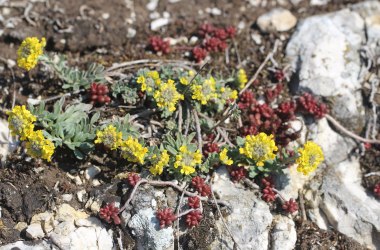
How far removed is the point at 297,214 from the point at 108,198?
2163mm

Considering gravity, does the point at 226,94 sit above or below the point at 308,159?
above

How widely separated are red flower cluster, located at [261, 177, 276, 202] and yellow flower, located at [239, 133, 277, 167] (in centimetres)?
29

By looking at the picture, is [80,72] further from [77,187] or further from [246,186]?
[246,186]

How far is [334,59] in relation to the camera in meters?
6.55

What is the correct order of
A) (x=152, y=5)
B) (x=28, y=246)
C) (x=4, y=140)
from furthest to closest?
(x=152, y=5), (x=4, y=140), (x=28, y=246)

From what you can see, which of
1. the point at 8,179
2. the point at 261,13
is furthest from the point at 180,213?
the point at 261,13

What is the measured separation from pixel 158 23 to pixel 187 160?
8.56ft

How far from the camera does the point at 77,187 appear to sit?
5359 millimetres

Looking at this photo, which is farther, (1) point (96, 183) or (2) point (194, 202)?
(1) point (96, 183)

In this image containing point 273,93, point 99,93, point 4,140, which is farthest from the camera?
point 273,93

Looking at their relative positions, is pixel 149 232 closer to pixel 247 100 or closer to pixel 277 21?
pixel 247 100

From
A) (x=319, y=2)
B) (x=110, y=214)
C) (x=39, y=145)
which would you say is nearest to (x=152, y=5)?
(x=319, y=2)

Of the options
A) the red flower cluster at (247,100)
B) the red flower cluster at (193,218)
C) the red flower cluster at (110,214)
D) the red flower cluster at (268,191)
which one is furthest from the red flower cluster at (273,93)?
the red flower cluster at (110,214)

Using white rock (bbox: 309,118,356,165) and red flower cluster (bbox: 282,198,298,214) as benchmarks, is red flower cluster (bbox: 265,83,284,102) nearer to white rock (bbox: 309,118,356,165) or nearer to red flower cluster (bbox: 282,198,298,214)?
white rock (bbox: 309,118,356,165)
